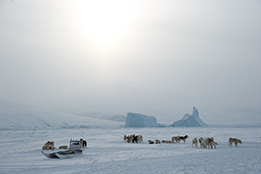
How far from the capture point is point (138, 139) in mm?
23734

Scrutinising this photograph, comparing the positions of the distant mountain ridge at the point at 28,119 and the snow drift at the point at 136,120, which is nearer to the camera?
the snow drift at the point at 136,120

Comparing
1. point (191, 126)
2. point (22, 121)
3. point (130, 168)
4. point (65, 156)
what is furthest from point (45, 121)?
point (130, 168)

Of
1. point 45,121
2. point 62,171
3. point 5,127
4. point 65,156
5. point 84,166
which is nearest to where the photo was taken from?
point 62,171

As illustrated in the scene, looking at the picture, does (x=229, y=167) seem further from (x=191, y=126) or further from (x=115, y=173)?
(x=191, y=126)

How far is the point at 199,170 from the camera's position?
9.48 meters

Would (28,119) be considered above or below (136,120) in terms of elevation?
below

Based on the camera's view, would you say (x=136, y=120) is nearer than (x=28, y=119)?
Yes

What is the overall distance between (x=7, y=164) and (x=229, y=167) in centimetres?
934

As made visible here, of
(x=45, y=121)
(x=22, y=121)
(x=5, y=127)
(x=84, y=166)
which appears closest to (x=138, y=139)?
(x=84, y=166)

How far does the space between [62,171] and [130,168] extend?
2595 millimetres

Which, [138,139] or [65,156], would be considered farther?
[138,139]

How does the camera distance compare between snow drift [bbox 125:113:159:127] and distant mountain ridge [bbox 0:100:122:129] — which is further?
distant mountain ridge [bbox 0:100:122:129]

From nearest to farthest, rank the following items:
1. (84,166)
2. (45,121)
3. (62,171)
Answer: (62,171), (84,166), (45,121)

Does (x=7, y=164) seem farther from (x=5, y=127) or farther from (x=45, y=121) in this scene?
(x=45, y=121)
